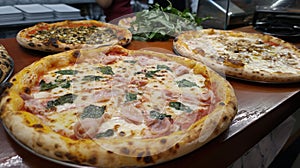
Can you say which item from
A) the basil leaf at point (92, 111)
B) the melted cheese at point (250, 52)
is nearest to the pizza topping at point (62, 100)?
the basil leaf at point (92, 111)

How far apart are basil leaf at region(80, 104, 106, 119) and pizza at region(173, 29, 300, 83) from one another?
80cm

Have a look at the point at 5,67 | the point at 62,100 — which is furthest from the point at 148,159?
the point at 5,67

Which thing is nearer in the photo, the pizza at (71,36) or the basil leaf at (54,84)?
the basil leaf at (54,84)

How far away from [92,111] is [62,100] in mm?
165

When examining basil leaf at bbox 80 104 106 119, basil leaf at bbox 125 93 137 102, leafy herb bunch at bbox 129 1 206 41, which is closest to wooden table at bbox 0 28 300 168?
basil leaf at bbox 80 104 106 119

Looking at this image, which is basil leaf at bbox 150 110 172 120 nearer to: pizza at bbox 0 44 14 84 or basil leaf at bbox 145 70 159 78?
basil leaf at bbox 145 70 159 78

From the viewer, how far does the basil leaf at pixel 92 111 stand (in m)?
1.09

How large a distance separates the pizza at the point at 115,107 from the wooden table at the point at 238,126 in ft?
0.13

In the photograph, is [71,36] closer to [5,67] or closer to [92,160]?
[5,67]

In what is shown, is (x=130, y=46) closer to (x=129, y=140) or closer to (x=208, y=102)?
(x=208, y=102)

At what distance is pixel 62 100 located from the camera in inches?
47.1

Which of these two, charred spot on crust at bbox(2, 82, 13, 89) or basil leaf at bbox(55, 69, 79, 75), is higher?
charred spot on crust at bbox(2, 82, 13, 89)

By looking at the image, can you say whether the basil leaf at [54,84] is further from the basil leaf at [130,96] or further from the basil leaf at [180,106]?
the basil leaf at [180,106]

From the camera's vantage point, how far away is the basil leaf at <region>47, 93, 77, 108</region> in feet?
3.83
